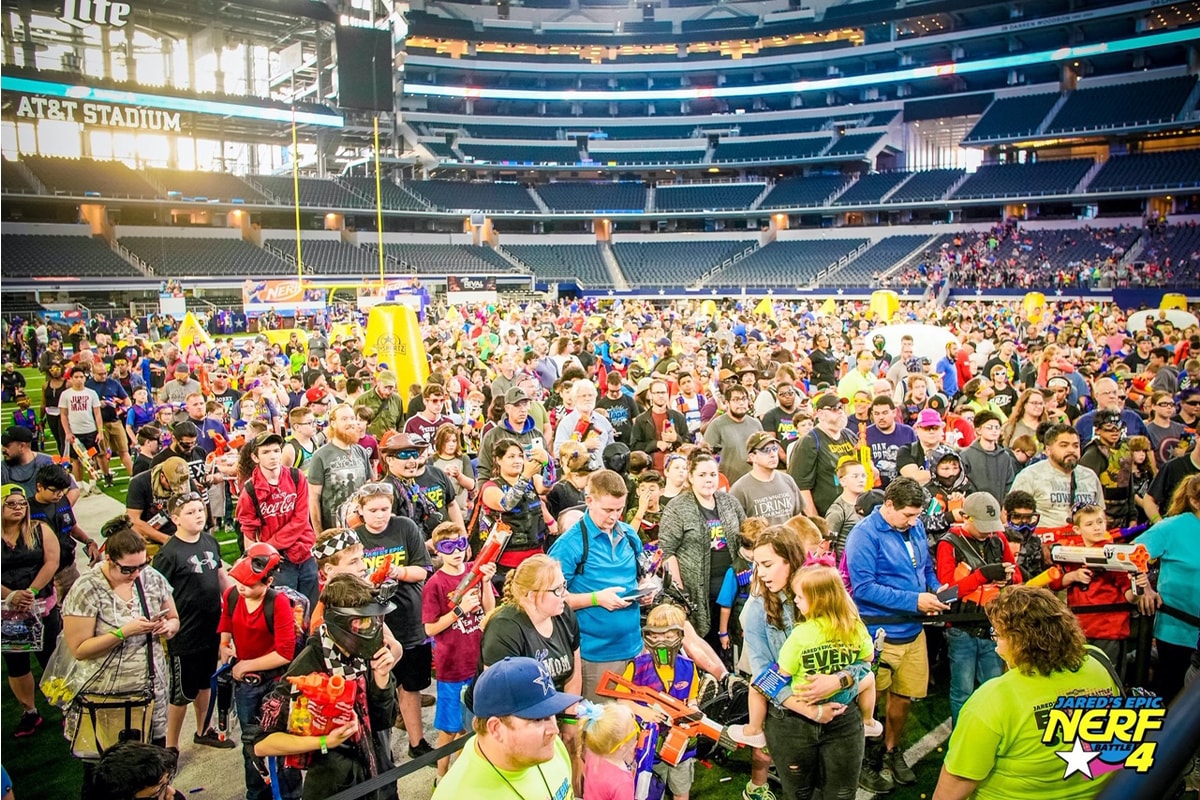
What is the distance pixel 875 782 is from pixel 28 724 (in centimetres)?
550

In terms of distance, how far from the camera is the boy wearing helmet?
336cm

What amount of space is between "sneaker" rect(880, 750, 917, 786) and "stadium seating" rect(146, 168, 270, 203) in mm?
50856

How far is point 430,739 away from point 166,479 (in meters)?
2.65

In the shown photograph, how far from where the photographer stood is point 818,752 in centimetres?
378

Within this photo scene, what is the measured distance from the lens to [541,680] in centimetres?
272

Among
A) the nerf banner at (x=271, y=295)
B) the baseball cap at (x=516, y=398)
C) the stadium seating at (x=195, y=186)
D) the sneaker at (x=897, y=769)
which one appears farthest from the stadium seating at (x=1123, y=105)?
the sneaker at (x=897, y=769)

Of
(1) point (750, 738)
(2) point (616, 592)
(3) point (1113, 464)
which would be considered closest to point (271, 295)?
(2) point (616, 592)

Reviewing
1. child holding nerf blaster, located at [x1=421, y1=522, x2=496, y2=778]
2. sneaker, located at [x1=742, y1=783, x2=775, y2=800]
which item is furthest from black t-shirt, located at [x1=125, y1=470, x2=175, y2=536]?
sneaker, located at [x1=742, y1=783, x2=775, y2=800]

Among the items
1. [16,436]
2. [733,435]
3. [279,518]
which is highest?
[16,436]

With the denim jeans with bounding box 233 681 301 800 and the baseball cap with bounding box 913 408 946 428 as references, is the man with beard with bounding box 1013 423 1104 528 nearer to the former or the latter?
the baseball cap with bounding box 913 408 946 428

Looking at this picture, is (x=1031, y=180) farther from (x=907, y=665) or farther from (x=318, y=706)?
(x=318, y=706)

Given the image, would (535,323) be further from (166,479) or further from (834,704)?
(834,704)

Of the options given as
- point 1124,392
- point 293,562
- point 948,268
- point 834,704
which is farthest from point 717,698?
point 948,268

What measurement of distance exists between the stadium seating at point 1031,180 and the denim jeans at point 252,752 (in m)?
51.2
